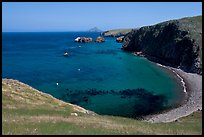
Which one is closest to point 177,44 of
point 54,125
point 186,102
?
point 186,102

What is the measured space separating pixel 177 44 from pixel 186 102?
234ft

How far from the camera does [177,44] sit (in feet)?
472

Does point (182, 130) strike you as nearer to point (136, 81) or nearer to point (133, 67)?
point (136, 81)

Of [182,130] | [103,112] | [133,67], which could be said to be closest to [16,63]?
[133,67]

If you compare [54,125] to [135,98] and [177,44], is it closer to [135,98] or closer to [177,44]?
[135,98]

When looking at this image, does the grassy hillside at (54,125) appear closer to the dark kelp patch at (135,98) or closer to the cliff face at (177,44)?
the dark kelp patch at (135,98)

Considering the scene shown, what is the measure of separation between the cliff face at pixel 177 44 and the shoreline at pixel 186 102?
7.64m

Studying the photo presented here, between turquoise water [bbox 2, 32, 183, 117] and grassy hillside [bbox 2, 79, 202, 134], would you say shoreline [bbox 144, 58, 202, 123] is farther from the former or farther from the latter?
grassy hillside [bbox 2, 79, 202, 134]

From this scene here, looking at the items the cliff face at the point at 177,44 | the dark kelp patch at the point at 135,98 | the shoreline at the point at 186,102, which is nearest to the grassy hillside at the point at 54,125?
the shoreline at the point at 186,102

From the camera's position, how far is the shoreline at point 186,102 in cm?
6406

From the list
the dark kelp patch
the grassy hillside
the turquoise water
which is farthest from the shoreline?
the grassy hillside

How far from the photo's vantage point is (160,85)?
99.1 metres

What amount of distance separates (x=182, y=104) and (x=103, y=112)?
20.8 meters

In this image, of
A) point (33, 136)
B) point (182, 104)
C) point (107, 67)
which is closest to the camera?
point (33, 136)
